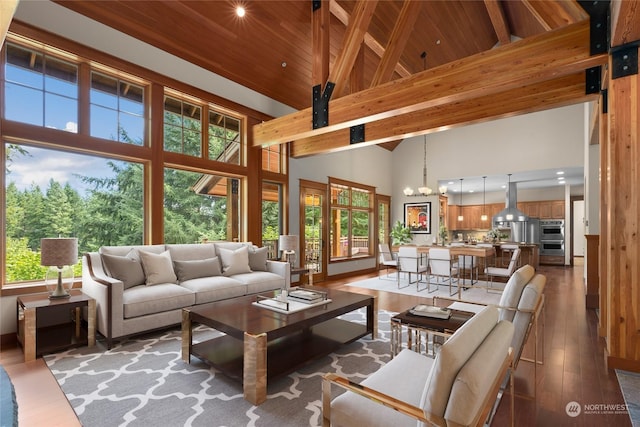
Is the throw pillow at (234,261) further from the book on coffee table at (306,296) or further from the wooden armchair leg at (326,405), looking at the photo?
the wooden armchair leg at (326,405)

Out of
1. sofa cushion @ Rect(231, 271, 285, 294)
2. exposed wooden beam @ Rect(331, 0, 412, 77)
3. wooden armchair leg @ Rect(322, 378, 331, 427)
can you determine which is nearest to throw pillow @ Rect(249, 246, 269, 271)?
sofa cushion @ Rect(231, 271, 285, 294)

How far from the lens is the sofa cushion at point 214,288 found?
12.7 feet

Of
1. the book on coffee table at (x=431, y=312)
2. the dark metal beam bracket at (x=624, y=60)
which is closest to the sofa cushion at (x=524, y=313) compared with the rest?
the book on coffee table at (x=431, y=312)

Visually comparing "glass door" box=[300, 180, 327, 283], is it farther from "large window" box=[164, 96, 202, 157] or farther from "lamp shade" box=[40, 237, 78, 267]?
"lamp shade" box=[40, 237, 78, 267]

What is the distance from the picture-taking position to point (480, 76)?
10.9ft

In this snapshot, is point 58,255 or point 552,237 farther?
point 552,237

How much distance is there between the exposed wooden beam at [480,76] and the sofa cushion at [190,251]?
2.39 m

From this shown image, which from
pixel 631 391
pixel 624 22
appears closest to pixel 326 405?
pixel 631 391

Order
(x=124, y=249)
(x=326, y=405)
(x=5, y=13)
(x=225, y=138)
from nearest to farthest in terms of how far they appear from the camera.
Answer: (x=5, y=13) < (x=326, y=405) < (x=124, y=249) < (x=225, y=138)

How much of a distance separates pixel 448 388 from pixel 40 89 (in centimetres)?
496

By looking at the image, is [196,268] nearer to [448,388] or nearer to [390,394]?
[390,394]

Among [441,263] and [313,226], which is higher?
[313,226]

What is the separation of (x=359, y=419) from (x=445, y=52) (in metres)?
7.53

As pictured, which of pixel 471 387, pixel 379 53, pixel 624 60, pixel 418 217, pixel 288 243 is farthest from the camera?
pixel 418 217
